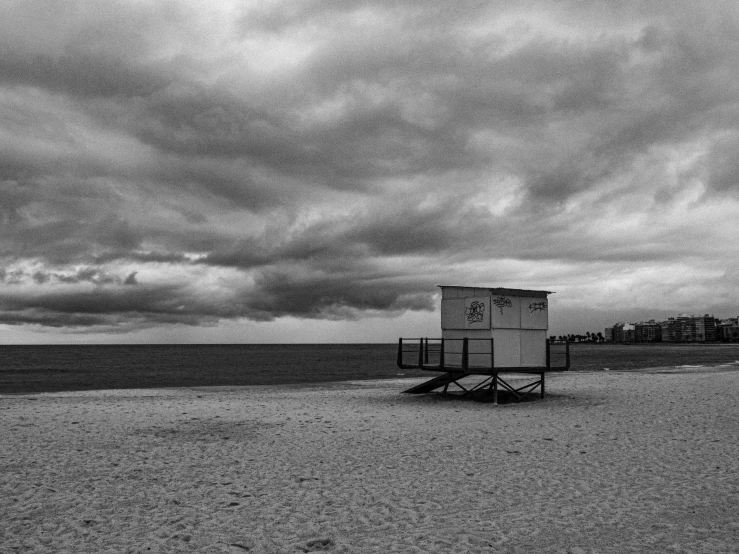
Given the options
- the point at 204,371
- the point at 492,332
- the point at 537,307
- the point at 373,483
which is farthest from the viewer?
the point at 204,371

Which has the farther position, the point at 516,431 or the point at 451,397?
the point at 451,397

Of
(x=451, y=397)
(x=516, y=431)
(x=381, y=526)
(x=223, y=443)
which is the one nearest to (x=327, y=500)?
(x=381, y=526)

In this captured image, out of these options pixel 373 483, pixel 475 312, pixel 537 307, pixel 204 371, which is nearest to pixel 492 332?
pixel 475 312

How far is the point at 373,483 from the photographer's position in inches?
389

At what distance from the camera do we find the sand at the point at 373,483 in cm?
719

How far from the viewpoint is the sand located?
7.19 metres

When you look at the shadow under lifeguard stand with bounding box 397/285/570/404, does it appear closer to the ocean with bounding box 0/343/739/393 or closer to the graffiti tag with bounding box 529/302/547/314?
the graffiti tag with bounding box 529/302/547/314

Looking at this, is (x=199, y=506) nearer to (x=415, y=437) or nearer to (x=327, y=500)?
(x=327, y=500)

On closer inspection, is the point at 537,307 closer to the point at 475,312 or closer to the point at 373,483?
the point at 475,312

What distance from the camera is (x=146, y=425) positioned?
651 inches

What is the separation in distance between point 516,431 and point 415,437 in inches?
102

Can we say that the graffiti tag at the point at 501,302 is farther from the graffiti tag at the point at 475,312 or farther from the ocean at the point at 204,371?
the ocean at the point at 204,371

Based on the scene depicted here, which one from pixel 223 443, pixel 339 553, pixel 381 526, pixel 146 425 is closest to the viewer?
pixel 339 553

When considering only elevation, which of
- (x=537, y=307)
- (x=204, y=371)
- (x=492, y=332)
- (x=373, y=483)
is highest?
(x=537, y=307)
